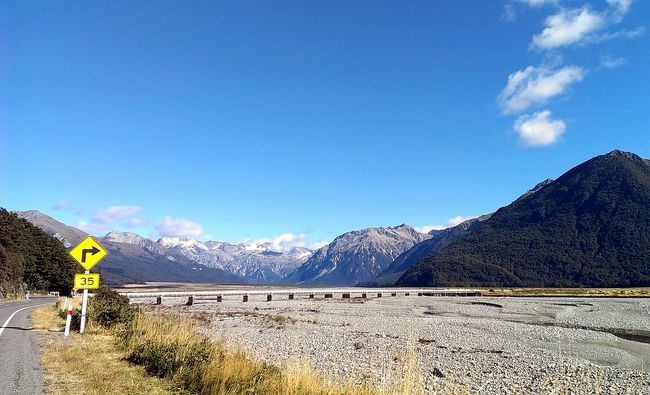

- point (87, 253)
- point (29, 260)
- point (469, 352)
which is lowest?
point (469, 352)

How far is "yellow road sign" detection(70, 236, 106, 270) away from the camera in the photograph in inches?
762

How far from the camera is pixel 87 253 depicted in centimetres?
1959

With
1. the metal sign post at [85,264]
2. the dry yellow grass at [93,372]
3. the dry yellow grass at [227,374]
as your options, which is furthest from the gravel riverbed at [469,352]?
the metal sign post at [85,264]

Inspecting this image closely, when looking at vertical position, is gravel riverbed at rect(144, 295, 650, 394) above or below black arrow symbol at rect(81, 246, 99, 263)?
below

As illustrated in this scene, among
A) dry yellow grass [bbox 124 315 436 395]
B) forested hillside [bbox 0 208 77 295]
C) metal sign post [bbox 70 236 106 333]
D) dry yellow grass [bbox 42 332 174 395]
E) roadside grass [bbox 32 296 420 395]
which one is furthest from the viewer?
forested hillside [bbox 0 208 77 295]

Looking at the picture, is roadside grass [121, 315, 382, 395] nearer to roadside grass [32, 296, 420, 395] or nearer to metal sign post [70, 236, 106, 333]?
A: roadside grass [32, 296, 420, 395]

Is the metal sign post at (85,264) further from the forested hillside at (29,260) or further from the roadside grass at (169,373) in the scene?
the forested hillside at (29,260)

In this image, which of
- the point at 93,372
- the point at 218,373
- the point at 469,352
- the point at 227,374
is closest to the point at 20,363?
the point at 93,372

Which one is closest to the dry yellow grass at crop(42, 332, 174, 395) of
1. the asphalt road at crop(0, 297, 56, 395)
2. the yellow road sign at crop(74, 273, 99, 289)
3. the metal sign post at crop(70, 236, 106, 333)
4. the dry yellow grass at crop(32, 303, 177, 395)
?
the dry yellow grass at crop(32, 303, 177, 395)

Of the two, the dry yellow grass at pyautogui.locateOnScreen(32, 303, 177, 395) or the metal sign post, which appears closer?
the dry yellow grass at pyautogui.locateOnScreen(32, 303, 177, 395)

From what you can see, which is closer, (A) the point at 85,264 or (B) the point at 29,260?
(A) the point at 85,264

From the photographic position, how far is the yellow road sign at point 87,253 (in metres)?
19.4

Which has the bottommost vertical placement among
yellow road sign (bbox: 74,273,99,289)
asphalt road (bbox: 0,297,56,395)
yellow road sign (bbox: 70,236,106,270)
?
asphalt road (bbox: 0,297,56,395)

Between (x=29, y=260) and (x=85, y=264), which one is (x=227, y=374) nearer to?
(x=85, y=264)
